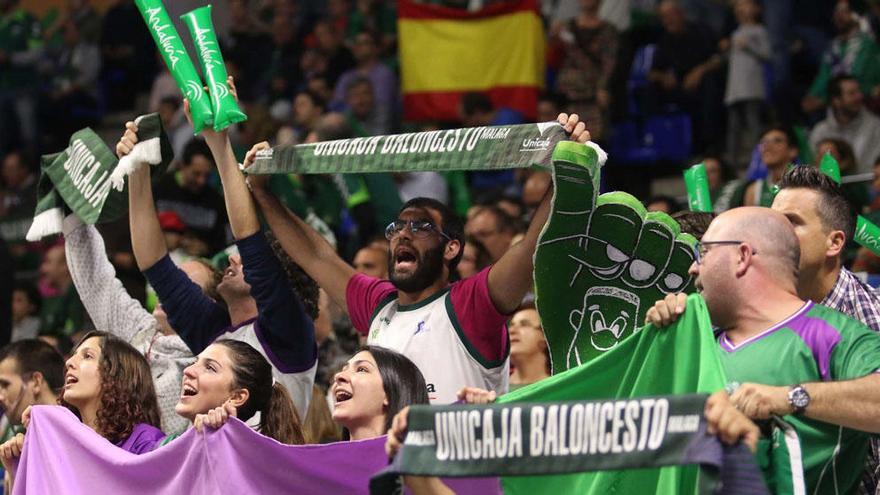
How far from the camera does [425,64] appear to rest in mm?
12070

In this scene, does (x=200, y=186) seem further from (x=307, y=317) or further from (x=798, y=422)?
(x=798, y=422)

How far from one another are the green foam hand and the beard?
515mm

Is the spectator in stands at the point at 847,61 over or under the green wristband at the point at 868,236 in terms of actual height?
under

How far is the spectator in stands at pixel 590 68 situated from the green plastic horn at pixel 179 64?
4.90m

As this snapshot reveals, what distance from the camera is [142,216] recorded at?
6016mm

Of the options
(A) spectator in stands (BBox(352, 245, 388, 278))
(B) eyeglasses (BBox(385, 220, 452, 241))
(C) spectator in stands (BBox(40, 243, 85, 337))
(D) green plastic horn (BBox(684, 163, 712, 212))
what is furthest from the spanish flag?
(B) eyeglasses (BBox(385, 220, 452, 241))

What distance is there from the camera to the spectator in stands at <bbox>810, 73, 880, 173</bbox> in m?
9.52

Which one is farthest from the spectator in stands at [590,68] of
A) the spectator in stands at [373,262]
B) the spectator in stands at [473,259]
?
the spectator in stands at [373,262]

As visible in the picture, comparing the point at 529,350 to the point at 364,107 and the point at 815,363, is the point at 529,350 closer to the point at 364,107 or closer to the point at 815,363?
the point at 815,363

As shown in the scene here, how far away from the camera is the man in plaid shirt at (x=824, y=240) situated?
4.71 metres

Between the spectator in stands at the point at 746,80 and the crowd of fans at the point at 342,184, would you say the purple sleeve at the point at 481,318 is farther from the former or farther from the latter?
the spectator in stands at the point at 746,80

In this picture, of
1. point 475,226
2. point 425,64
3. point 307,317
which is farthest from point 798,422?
point 425,64

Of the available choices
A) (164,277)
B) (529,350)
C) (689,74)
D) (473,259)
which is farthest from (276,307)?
(689,74)

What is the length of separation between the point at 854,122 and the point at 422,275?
5035 mm
